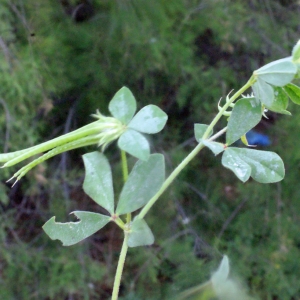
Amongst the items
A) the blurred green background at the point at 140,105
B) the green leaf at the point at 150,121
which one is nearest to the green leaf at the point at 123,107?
the green leaf at the point at 150,121

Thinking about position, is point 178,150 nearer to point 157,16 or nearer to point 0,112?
point 157,16

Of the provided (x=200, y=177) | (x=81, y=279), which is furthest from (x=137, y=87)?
(x=81, y=279)

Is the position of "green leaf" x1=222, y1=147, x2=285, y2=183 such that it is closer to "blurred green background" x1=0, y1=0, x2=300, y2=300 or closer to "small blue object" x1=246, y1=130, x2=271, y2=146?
"blurred green background" x1=0, y1=0, x2=300, y2=300

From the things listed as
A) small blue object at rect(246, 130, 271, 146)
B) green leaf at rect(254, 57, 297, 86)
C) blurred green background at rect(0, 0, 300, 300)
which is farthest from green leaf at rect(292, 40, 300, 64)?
small blue object at rect(246, 130, 271, 146)

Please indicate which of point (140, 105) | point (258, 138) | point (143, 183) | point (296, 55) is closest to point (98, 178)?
point (143, 183)

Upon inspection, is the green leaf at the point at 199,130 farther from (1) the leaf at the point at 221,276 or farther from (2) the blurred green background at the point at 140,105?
(2) the blurred green background at the point at 140,105

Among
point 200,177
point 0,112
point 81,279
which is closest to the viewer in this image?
point 0,112
